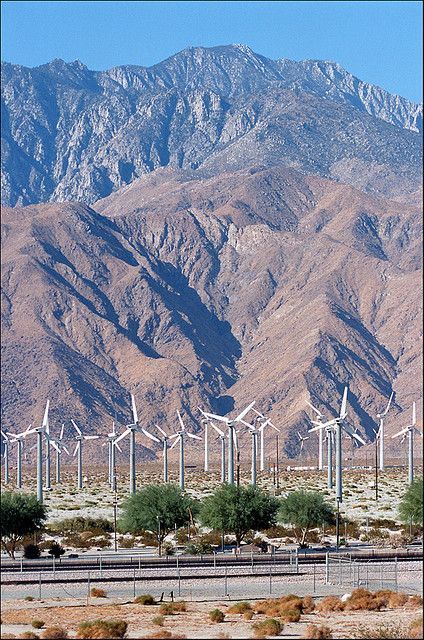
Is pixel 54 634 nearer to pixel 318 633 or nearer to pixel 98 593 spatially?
pixel 318 633

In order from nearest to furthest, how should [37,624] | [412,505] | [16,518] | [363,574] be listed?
[37,624] < [363,574] < [412,505] < [16,518]

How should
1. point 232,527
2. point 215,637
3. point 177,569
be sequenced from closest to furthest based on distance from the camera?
point 215,637, point 177,569, point 232,527

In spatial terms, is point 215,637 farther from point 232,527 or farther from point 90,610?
point 232,527

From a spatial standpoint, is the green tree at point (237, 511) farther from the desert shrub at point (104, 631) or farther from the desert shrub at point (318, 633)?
the desert shrub at point (104, 631)

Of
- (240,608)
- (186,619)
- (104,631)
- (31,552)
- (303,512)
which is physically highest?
(303,512)

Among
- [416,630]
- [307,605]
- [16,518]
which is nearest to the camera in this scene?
[416,630]

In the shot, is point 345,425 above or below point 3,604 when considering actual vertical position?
above

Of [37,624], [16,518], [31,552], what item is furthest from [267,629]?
[16,518]

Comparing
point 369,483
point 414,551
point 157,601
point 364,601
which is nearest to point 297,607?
point 364,601
